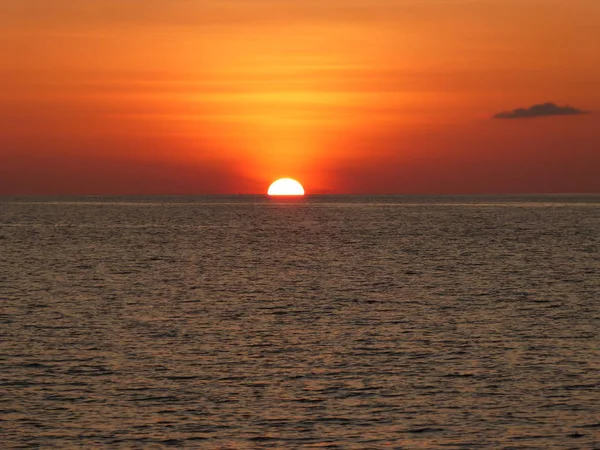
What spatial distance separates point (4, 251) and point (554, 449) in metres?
99.0

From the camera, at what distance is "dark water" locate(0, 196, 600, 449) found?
98.2 ft

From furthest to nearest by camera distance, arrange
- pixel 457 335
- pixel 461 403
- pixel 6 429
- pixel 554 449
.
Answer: pixel 457 335
pixel 461 403
pixel 6 429
pixel 554 449

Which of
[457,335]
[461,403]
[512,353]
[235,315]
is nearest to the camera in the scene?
[461,403]

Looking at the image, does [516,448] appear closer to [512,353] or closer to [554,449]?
[554,449]

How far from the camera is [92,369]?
3866 centimetres

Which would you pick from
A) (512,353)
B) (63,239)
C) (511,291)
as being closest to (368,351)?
(512,353)

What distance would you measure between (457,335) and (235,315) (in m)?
14.0

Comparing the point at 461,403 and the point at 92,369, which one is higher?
the point at 92,369

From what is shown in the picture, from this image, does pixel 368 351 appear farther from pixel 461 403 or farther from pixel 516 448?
pixel 516 448

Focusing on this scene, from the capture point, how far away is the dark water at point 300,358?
2992 centimetres

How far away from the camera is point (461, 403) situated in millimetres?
33156

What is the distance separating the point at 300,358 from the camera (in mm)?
41125

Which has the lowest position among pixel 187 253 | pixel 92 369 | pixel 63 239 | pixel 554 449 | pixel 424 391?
pixel 554 449

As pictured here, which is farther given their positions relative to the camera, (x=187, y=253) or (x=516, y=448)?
(x=187, y=253)
